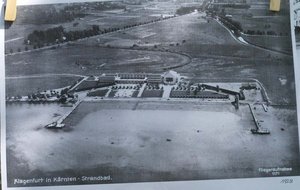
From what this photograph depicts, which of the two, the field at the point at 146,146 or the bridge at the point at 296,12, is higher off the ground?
the bridge at the point at 296,12

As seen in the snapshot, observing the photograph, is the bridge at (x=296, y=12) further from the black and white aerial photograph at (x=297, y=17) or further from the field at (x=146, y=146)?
the field at (x=146, y=146)

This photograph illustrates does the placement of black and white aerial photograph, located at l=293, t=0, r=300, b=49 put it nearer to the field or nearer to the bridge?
the bridge

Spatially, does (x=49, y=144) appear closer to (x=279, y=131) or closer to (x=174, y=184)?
(x=174, y=184)

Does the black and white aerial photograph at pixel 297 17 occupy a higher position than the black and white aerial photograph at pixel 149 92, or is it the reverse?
the black and white aerial photograph at pixel 297 17

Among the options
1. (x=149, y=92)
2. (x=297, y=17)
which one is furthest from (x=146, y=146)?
(x=297, y=17)

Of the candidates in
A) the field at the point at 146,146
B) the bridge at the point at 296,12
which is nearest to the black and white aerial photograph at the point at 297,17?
the bridge at the point at 296,12

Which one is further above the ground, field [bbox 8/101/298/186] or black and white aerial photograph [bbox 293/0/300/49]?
black and white aerial photograph [bbox 293/0/300/49]

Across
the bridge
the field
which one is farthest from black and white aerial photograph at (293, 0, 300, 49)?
the field
